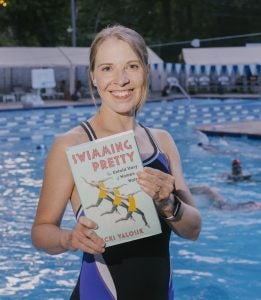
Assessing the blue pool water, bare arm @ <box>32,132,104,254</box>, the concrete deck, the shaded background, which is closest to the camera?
bare arm @ <box>32,132,104,254</box>

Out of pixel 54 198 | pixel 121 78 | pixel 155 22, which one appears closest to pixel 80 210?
pixel 54 198

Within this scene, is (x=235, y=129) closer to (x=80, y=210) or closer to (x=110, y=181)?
(x=80, y=210)

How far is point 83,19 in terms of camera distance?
1410 inches

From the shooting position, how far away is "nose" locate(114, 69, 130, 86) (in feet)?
5.90

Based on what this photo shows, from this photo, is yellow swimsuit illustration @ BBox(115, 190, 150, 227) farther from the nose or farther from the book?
the nose

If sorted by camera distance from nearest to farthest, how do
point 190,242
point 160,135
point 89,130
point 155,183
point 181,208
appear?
point 155,183
point 181,208
point 89,130
point 160,135
point 190,242

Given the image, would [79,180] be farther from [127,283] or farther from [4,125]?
[4,125]

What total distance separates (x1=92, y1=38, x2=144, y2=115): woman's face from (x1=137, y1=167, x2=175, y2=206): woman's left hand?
31 cm

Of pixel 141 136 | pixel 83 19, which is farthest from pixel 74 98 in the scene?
pixel 141 136

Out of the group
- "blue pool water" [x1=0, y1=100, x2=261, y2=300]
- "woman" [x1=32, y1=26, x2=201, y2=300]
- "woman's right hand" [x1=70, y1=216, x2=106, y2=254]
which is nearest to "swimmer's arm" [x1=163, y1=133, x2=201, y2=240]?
"woman" [x1=32, y1=26, x2=201, y2=300]

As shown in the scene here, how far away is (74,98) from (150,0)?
12.8 m

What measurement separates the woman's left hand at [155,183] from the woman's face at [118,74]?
0.31 metres

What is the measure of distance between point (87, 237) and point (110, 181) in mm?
160

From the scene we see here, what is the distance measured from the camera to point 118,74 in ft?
5.92
